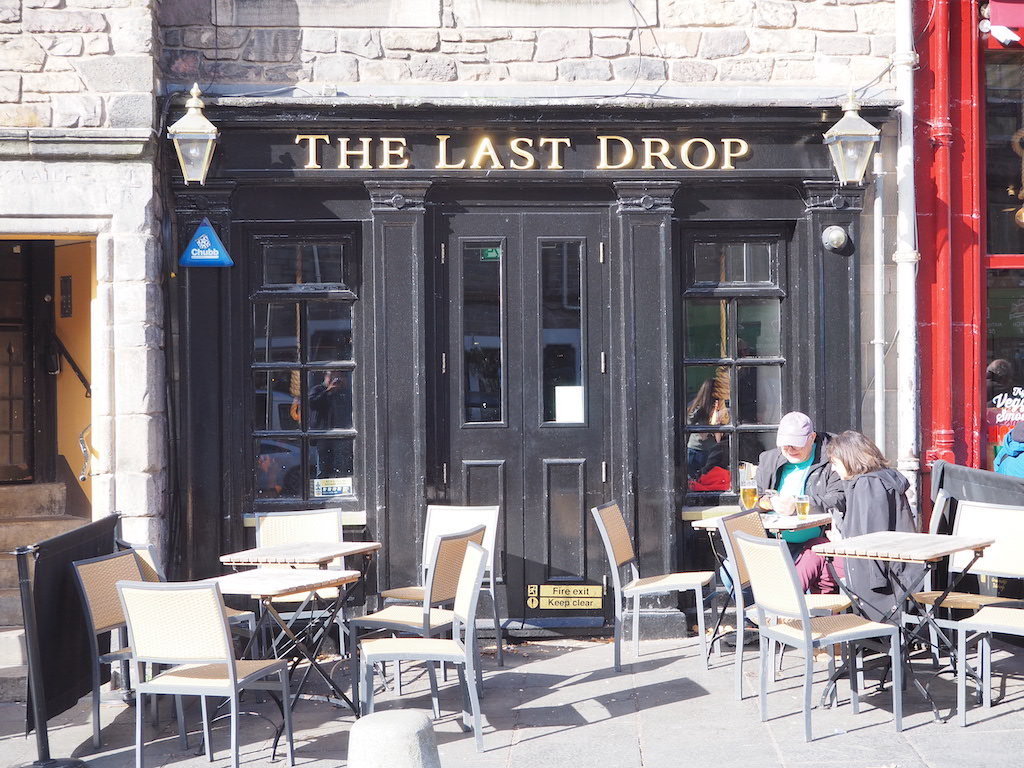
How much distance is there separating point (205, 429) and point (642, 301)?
3144 millimetres

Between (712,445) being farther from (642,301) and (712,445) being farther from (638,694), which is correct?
(638,694)

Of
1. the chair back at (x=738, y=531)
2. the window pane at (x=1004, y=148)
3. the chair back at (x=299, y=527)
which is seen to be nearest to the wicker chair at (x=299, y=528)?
the chair back at (x=299, y=527)

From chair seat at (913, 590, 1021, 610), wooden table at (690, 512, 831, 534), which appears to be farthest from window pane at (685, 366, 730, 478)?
chair seat at (913, 590, 1021, 610)

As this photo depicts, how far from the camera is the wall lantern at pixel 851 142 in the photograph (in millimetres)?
7609

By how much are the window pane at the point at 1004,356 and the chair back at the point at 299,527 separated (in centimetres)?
469

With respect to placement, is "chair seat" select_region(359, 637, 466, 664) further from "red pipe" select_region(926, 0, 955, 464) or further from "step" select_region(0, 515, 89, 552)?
"red pipe" select_region(926, 0, 955, 464)

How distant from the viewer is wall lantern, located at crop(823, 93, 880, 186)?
25.0 feet

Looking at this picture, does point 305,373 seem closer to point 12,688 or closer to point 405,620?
point 405,620

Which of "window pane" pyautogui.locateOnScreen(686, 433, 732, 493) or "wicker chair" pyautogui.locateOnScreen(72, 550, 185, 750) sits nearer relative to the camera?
"wicker chair" pyautogui.locateOnScreen(72, 550, 185, 750)

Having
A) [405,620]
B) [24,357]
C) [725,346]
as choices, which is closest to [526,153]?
[725,346]

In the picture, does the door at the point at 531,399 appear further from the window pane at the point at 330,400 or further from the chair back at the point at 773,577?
the chair back at the point at 773,577

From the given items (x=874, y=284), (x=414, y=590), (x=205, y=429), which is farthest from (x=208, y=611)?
(x=874, y=284)

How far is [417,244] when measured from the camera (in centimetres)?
781

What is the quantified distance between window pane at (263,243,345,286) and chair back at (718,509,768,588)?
3.27 meters
